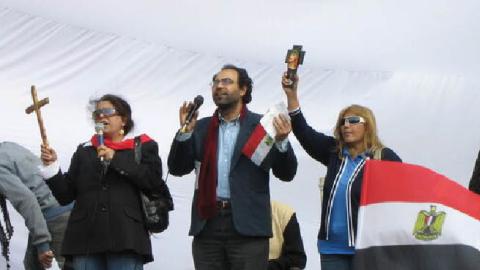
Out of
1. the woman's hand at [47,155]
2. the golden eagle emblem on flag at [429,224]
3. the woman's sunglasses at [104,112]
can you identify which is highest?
the woman's sunglasses at [104,112]

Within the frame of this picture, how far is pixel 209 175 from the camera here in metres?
4.51

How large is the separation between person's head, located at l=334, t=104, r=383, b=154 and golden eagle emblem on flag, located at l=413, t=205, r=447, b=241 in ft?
1.79

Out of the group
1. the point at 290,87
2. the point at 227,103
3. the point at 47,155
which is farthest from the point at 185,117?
the point at 47,155

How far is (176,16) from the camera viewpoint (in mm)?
8141

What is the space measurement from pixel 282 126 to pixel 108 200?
92 centimetres

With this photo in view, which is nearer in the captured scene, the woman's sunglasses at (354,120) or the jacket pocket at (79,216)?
the woman's sunglasses at (354,120)

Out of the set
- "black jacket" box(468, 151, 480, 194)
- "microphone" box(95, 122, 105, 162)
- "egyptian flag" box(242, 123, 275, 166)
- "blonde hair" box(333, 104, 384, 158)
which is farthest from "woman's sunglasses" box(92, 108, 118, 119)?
"black jacket" box(468, 151, 480, 194)

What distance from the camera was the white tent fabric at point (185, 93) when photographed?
672 centimetres

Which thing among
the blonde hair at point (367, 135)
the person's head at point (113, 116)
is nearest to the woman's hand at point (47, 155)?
the person's head at point (113, 116)

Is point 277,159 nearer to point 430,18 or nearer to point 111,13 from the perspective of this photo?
point 111,13

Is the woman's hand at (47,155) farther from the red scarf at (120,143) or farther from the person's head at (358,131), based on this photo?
the person's head at (358,131)

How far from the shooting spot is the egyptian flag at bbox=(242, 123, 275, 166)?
4.46 meters

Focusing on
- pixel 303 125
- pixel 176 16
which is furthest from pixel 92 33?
→ pixel 303 125

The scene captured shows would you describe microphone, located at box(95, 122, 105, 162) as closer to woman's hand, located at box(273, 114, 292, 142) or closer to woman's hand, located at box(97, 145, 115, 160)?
woman's hand, located at box(97, 145, 115, 160)
